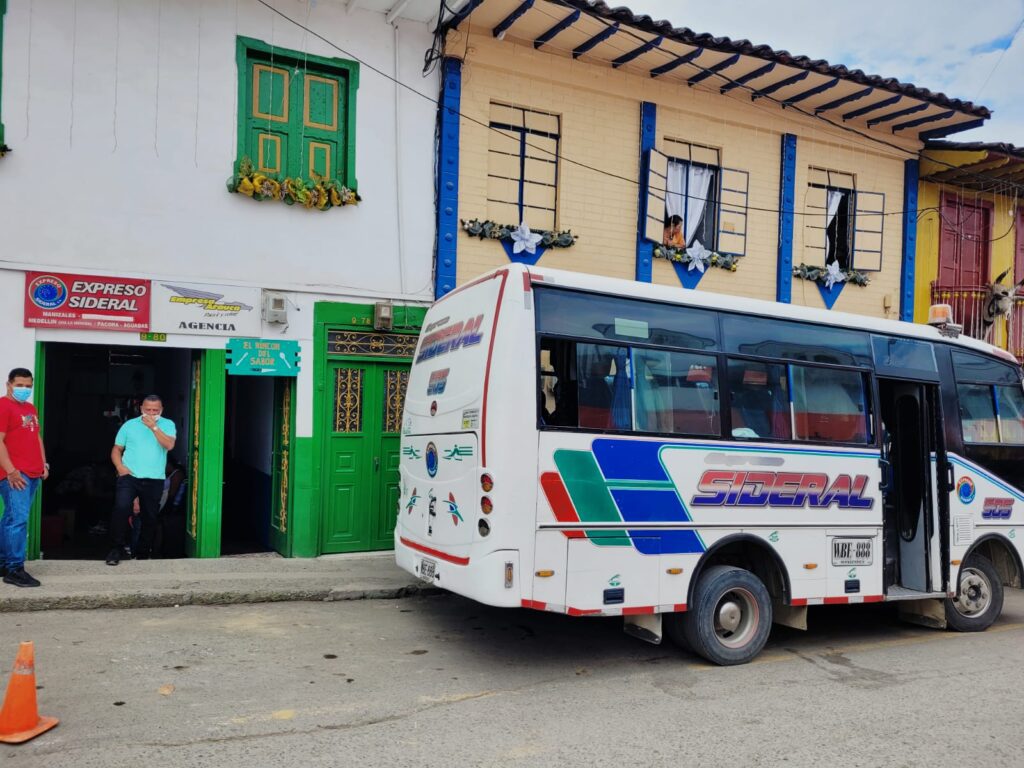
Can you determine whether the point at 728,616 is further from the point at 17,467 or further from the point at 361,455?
the point at 17,467

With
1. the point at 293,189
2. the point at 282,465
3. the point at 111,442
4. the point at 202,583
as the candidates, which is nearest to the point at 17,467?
the point at 202,583

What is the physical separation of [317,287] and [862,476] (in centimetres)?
606

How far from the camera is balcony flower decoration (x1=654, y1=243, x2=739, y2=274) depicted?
40.5ft

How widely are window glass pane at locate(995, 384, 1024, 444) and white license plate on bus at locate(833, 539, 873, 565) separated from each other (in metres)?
2.31

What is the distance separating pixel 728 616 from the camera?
6781 mm

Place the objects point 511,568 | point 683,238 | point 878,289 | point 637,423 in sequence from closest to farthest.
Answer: point 511,568 < point 637,423 < point 683,238 < point 878,289

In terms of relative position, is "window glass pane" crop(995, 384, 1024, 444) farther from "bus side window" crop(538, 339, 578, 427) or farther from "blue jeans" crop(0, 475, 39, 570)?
"blue jeans" crop(0, 475, 39, 570)

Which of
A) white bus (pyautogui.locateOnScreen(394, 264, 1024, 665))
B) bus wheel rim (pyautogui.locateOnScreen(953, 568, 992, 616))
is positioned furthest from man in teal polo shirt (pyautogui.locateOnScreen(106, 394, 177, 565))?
bus wheel rim (pyautogui.locateOnScreen(953, 568, 992, 616))

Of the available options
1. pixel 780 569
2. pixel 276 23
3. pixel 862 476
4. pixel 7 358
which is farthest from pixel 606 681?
pixel 276 23

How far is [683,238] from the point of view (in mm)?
12688

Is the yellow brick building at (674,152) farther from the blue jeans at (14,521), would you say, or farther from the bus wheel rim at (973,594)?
the bus wheel rim at (973,594)

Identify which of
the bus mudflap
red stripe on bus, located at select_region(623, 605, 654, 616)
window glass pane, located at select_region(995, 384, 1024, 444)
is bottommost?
the bus mudflap

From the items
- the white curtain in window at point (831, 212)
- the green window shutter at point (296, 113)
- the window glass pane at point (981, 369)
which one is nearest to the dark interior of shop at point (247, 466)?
the green window shutter at point (296, 113)

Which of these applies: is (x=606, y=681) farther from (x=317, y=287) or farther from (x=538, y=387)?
(x=317, y=287)
